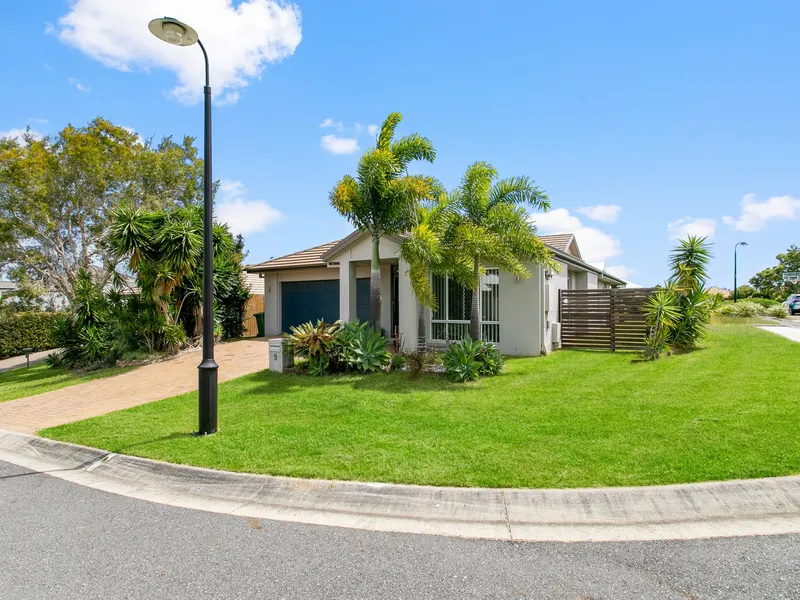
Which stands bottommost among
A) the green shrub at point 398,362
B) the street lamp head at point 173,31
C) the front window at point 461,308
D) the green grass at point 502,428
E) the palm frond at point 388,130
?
the green grass at point 502,428

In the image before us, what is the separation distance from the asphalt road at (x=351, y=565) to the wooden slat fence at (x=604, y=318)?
10.8 meters

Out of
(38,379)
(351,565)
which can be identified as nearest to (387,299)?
(38,379)

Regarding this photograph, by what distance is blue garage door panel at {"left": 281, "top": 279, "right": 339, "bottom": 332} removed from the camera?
62.6 feet

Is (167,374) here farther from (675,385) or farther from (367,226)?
(675,385)

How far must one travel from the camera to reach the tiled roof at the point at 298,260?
1891cm

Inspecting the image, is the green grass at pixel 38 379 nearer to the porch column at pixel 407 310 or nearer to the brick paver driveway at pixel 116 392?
the brick paver driveway at pixel 116 392

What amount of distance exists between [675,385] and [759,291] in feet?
168

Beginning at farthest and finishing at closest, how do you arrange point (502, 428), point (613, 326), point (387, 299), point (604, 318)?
point (387, 299)
point (604, 318)
point (613, 326)
point (502, 428)

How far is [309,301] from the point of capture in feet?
64.6

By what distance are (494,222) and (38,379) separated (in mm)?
12908

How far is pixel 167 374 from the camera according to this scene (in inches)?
488

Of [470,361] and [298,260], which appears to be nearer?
[470,361]

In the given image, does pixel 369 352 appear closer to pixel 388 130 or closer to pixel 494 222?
pixel 494 222

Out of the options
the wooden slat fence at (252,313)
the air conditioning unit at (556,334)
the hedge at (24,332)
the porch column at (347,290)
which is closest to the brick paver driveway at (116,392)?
the porch column at (347,290)
